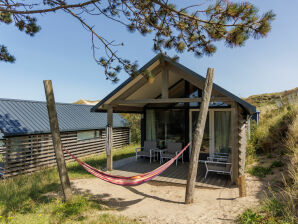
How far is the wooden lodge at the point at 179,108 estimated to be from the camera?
5555 millimetres

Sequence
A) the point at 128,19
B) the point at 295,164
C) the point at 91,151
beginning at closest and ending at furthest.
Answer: the point at 295,164 → the point at 128,19 → the point at 91,151

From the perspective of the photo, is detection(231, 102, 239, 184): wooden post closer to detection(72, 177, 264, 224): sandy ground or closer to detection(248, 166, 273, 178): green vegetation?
detection(72, 177, 264, 224): sandy ground

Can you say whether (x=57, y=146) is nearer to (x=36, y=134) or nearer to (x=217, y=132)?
(x=36, y=134)

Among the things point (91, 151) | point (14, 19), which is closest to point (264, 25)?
point (14, 19)

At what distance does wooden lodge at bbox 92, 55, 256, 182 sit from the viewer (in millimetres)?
5555

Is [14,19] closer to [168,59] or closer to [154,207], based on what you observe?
[168,59]

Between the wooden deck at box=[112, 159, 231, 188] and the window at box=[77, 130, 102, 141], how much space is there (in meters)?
4.20

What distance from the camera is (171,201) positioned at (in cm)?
470

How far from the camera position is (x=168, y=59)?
19.2 feet

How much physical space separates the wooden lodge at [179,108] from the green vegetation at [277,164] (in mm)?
1109

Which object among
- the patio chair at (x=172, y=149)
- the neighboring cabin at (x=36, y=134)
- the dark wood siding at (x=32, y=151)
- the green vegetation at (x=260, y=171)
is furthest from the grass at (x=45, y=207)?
the green vegetation at (x=260, y=171)

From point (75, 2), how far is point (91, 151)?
849 centimetres

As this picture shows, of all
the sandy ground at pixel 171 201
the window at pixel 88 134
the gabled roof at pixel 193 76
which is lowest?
the sandy ground at pixel 171 201

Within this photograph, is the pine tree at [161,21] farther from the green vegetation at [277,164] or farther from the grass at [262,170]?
the grass at [262,170]
